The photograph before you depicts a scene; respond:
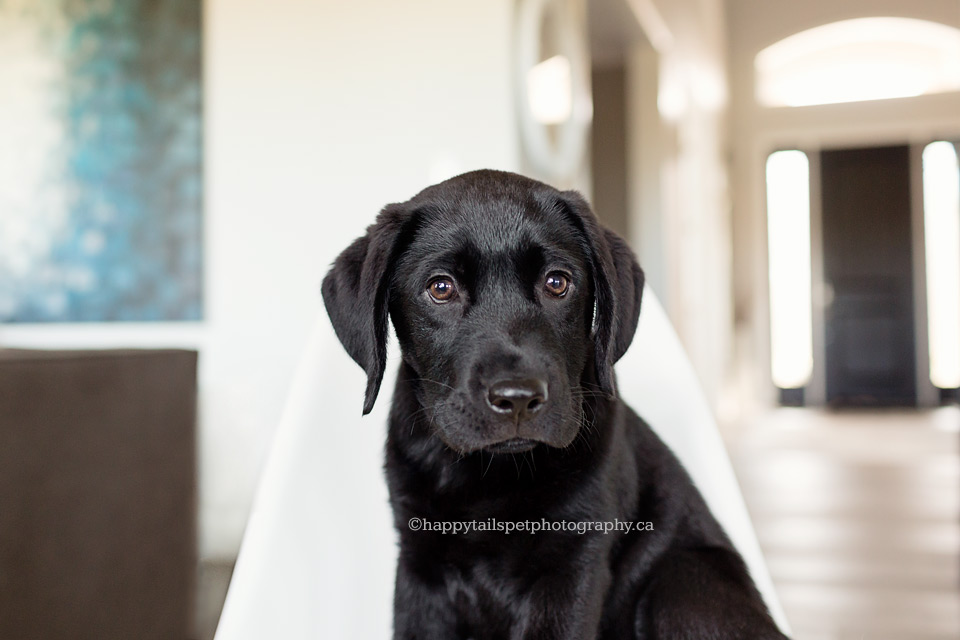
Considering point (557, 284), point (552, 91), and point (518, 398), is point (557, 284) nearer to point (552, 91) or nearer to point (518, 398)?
point (518, 398)

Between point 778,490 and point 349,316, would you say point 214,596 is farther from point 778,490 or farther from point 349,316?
point 778,490

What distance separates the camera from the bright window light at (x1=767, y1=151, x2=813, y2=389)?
831 cm

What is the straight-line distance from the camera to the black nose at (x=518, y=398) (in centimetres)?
88

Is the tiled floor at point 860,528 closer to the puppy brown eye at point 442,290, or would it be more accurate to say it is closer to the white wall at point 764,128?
the puppy brown eye at point 442,290

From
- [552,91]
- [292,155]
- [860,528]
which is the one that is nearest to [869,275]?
[860,528]

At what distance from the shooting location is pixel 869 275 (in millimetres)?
8156

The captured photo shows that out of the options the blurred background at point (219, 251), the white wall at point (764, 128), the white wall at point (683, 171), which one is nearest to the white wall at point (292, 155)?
the blurred background at point (219, 251)

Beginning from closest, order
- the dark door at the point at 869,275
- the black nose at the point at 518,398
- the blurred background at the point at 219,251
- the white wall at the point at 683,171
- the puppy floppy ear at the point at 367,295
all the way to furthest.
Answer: the black nose at the point at 518,398, the puppy floppy ear at the point at 367,295, the blurred background at the point at 219,251, the white wall at the point at 683,171, the dark door at the point at 869,275

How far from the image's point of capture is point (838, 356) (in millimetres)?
8242

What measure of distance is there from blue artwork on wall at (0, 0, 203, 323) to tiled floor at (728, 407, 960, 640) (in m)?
1.92

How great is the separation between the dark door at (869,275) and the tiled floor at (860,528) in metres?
2.47

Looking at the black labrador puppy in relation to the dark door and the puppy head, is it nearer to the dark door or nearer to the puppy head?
the puppy head

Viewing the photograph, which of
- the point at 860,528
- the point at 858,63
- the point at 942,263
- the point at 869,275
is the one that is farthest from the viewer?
the point at 858,63

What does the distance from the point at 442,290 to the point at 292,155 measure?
4.57ft
